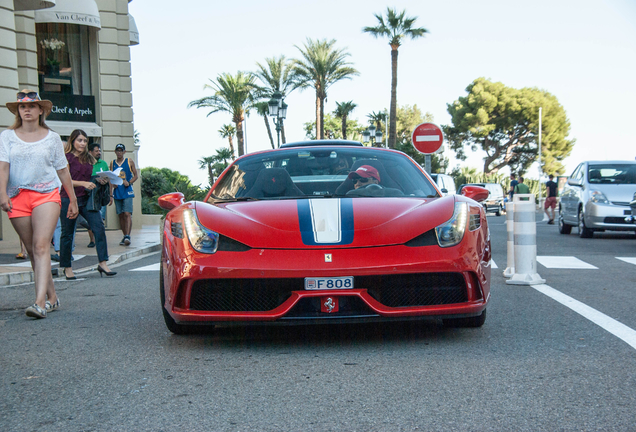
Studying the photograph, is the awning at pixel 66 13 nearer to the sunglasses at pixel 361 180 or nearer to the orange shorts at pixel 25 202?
the orange shorts at pixel 25 202

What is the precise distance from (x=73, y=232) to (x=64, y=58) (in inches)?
502

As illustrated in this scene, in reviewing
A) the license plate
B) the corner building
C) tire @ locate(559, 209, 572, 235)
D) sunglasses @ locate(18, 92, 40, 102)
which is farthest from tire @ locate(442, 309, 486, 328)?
the corner building

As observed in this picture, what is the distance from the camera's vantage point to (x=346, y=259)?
13.8 ft

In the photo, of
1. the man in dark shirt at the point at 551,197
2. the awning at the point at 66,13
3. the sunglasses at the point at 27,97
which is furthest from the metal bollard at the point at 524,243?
the man in dark shirt at the point at 551,197

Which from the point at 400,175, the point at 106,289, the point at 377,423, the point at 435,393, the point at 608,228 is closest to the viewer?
the point at 377,423

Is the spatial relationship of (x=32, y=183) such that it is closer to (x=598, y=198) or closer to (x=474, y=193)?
(x=474, y=193)

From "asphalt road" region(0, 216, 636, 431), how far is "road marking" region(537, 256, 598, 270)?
349 cm

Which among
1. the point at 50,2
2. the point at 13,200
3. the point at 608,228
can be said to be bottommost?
the point at 608,228

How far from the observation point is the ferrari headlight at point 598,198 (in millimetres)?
14727

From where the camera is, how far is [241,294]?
432 centimetres

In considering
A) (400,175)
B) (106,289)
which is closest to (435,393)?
(400,175)

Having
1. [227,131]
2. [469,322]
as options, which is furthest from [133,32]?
[227,131]

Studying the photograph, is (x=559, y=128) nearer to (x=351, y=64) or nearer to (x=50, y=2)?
(x=351, y=64)

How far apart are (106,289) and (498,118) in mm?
59410
